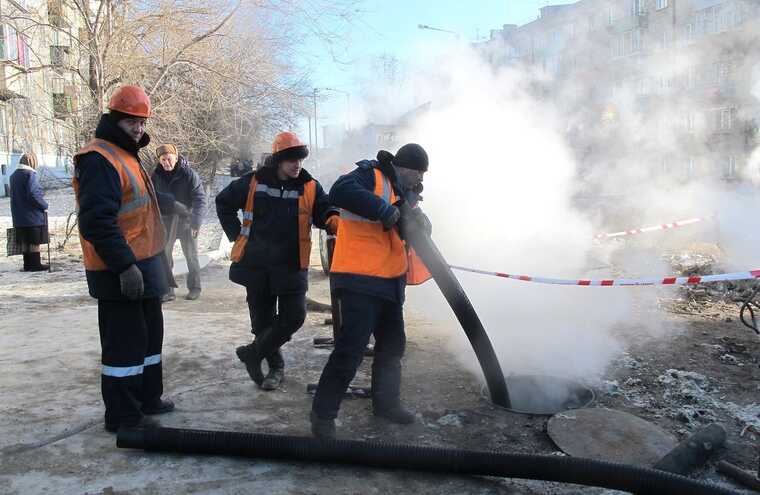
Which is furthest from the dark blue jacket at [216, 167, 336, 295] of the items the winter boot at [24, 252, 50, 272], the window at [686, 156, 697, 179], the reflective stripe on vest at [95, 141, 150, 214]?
the window at [686, 156, 697, 179]

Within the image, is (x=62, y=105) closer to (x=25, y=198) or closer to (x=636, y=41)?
(x=25, y=198)

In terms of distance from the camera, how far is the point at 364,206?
3262 millimetres

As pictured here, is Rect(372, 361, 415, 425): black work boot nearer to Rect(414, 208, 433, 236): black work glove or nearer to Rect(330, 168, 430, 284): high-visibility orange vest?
Rect(330, 168, 430, 284): high-visibility orange vest

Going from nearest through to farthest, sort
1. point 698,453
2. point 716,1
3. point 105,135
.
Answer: point 698,453
point 105,135
point 716,1

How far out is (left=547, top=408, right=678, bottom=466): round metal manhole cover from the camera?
10.6ft

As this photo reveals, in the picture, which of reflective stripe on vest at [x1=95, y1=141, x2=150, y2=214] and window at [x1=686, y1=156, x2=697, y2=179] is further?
window at [x1=686, y1=156, x2=697, y2=179]

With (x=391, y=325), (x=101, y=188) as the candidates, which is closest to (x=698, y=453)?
(x=391, y=325)

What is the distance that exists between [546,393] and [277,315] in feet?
6.86

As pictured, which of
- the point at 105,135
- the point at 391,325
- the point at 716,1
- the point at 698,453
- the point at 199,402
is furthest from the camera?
the point at 716,1

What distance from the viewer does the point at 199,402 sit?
3.96m

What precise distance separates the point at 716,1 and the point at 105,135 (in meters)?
11.3

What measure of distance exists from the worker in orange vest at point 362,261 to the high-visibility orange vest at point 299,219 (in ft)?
2.27

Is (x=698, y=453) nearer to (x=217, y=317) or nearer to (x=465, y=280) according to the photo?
(x=465, y=280)

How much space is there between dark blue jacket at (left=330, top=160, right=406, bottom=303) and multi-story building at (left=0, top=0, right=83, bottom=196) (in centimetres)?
988
